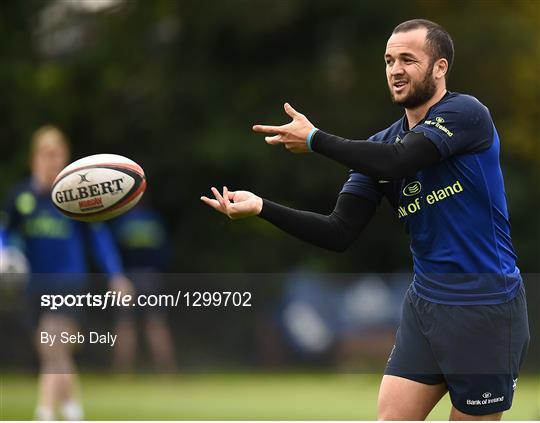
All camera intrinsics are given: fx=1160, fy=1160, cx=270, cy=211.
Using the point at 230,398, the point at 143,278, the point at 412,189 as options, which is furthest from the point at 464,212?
the point at 143,278

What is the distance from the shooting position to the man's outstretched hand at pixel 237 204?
4.45 meters

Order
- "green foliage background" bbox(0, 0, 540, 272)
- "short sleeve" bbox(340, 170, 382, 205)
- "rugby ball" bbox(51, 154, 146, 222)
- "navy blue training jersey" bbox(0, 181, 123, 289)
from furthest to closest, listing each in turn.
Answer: "green foliage background" bbox(0, 0, 540, 272), "navy blue training jersey" bbox(0, 181, 123, 289), "rugby ball" bbox(51, 154, 146, 222), "short sleeve" bbox(340, 170, 382, 205)

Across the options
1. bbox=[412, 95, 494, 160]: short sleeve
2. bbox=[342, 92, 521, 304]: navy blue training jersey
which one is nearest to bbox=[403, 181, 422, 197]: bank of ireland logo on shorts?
bbox=[342, 92, 521, 304]: navy blue training jersey

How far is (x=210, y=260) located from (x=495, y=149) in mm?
12472

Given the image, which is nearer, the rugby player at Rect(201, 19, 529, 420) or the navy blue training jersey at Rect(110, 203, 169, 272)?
the rugby player at Rect(201, 19, 529, 420)

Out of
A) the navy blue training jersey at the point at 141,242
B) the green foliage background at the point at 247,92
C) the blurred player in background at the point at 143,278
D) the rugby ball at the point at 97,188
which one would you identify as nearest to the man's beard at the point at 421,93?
the rugby ball at the point at 97,188

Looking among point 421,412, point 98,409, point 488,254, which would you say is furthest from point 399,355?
point 98,409

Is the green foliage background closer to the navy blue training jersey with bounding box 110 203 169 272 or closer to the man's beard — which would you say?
the navy blue training jersey with bounding box 110 203 169 272

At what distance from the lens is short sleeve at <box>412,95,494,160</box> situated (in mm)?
4281

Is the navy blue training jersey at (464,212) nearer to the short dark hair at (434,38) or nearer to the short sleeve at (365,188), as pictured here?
the short dark hair at (434,38)

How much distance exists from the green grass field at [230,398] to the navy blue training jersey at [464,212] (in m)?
3.94

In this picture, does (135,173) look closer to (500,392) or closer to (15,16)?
(500,392)

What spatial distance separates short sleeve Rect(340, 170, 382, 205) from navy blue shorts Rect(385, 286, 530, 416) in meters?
0.55

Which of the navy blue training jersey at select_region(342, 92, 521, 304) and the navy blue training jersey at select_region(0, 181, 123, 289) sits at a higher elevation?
the navy blue training jersey at select_region(342, 92, 521, 304)
